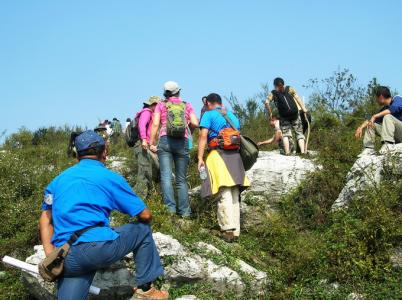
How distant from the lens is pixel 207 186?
787 centimetres

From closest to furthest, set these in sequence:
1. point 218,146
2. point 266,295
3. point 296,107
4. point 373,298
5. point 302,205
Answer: point 373,298
point 266,295
point 218,146
point 302,205
point 296,107

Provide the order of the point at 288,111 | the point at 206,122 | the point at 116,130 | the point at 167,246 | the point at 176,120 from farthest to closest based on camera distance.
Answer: the point at 116,130, the point at 288,111, the point at 176,120, the point at 206,122, the point at 167,246

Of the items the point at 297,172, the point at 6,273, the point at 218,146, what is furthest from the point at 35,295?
the point at 297,172

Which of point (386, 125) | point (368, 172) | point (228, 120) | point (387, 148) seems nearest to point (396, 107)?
point (386, 125)

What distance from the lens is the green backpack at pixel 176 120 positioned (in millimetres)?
8188

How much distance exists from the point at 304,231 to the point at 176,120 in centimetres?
251

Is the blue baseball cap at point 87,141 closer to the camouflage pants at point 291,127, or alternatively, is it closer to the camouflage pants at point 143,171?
the camouflage pants at point 143,171

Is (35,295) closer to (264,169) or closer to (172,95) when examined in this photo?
(172,95)

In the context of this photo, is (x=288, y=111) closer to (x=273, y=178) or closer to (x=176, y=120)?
(x=273, y=178)

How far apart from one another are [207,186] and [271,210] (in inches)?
62.4

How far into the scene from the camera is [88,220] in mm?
4887

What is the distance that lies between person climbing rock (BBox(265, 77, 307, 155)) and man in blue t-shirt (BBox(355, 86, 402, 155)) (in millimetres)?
1755

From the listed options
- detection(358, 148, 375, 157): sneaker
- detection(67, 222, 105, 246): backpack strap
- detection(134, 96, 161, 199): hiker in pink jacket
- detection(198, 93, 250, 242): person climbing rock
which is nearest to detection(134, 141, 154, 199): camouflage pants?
detection(134, 96, 161, 199): hiker in pink jacket

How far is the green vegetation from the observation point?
6.50 meters
